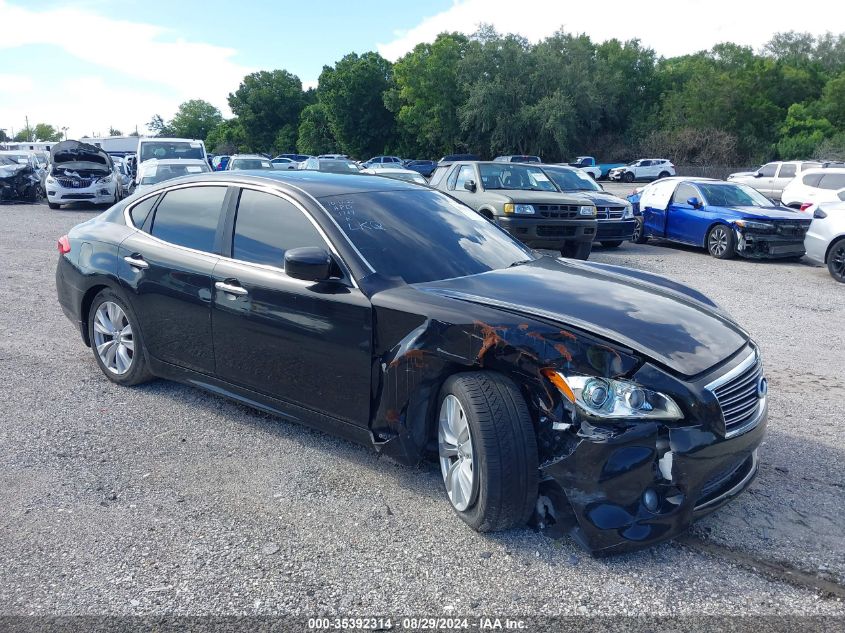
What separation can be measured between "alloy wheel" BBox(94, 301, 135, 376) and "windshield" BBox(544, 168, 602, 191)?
10.8m

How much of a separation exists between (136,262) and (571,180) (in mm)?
11434

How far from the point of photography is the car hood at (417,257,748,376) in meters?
3.46

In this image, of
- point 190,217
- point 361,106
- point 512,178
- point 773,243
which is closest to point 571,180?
point 512,178

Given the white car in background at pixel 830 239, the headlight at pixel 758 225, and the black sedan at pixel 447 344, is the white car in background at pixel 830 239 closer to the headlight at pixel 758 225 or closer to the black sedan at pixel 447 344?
the headlight at pixel 758 225

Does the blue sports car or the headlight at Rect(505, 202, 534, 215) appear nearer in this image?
the headlight at Rect(505, 202, 534, 215)

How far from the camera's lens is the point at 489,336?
3447mm

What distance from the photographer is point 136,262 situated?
524 cm

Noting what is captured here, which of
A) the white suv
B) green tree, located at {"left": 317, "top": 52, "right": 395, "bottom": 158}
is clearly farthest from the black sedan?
green tree, located at {"left": 317, "top": 52, "right": 395, "bottom": 158}

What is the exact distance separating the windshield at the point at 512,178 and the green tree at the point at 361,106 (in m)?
56.9

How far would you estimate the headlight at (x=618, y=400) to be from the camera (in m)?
3.21

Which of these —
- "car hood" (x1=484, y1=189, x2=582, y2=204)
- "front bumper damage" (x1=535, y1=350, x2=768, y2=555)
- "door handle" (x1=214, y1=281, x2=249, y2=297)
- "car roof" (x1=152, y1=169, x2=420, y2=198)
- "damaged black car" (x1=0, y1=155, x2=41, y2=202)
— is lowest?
"damaged black car" (x1=0, y1=155, x2=41, y2=202)

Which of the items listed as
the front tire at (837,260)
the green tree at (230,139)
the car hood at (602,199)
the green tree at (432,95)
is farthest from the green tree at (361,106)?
the front tire at (837,260)

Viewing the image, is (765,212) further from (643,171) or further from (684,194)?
(643,171)

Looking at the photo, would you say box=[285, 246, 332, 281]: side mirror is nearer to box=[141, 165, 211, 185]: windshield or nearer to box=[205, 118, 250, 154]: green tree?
box=[141, 165, 211, 185]: windshield
